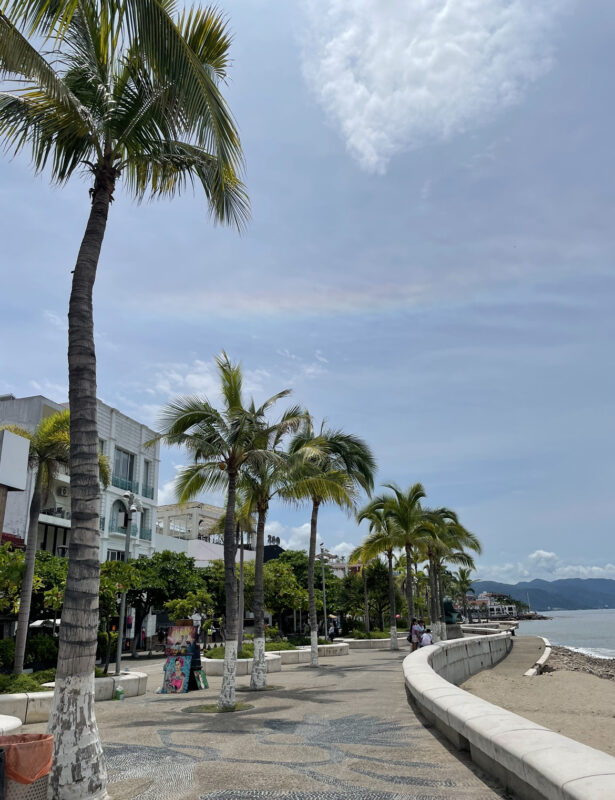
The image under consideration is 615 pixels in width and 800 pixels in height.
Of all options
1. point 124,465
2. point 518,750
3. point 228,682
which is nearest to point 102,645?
point 124,465

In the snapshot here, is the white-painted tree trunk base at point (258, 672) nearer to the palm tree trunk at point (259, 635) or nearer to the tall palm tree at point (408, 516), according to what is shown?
the palm tree trunk at point (259, 635)

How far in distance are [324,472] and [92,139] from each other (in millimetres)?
18222

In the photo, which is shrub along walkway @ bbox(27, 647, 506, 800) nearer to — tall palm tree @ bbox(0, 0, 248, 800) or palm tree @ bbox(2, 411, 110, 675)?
tall palm tree @ bbox(0, 0, 248, 800)

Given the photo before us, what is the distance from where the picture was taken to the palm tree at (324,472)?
20.1 metres

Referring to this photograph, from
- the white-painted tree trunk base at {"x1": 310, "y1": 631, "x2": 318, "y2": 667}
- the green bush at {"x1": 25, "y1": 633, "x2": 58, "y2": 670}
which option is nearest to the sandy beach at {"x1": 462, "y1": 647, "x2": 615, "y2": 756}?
the white-painted tree trunk base at {"x1": 310, "y1": 631, "x2": 318, "y2": 667}

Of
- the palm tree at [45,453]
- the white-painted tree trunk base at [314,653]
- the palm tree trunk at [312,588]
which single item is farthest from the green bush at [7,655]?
the palm tree trunk at [312,588]

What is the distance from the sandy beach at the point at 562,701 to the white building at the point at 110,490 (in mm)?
18807

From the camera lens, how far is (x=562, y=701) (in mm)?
16891

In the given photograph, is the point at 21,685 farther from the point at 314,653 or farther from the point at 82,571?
the point at 314,653

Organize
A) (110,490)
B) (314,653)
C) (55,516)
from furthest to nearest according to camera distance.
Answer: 1. (110,490)
2. (55,516)
3. (314,653)

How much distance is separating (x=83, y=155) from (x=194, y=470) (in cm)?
936

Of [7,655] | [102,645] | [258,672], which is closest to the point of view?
[258,672]

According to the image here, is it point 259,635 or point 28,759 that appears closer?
point 28,759

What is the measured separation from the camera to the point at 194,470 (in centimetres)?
1644
